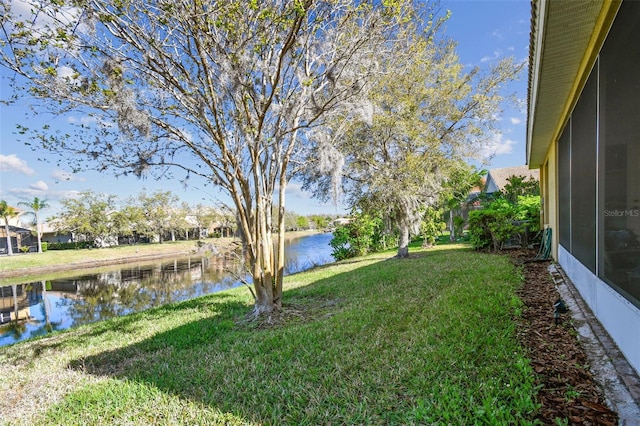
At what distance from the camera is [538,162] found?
9.39 m

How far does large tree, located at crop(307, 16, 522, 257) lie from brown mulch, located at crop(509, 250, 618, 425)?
21.0ft

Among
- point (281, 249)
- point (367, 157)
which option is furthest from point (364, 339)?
point (367, 157)

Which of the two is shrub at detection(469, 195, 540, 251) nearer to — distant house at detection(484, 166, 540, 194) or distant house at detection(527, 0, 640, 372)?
distant house at detection(527, 0, 640, 372)

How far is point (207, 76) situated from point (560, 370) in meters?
5.04

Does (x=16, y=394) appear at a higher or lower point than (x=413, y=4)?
lower

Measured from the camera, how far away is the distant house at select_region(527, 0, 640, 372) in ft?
7.18

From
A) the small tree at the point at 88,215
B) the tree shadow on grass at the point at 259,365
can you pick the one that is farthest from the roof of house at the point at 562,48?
→ the small tree at the point at 88,215

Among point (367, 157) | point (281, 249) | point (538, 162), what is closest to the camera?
point (281, 249)

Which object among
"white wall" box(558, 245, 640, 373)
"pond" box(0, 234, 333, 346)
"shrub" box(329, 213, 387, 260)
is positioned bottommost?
"pond" box(0, 234, 333, 346)

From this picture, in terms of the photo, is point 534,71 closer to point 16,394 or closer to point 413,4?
point 413,4

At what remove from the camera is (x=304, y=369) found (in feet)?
9.74

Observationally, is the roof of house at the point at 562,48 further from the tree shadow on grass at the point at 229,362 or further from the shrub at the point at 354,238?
the shrub at the point at 354,238

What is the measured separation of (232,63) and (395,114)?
6.65 meters

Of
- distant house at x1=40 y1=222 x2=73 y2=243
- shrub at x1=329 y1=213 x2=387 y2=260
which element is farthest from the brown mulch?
distant house at x1=40 y1=222 x2=73 y2=243
